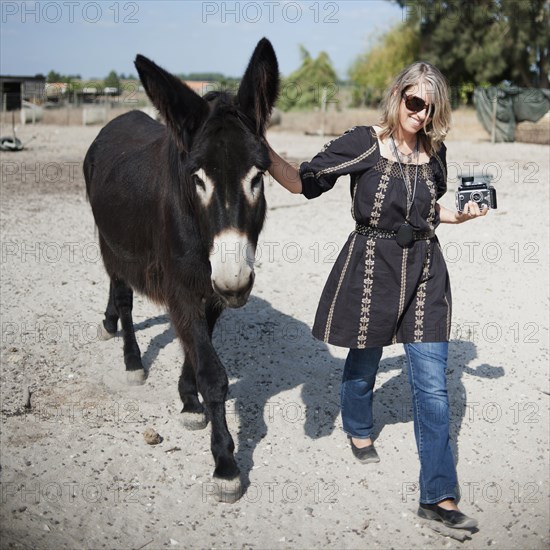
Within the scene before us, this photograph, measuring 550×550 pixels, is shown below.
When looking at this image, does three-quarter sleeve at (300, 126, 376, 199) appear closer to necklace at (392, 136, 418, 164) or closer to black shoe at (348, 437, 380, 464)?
necklace at (392, 136, 418, 164)

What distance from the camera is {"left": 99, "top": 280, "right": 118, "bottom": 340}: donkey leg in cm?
600

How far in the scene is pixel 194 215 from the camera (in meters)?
3.72

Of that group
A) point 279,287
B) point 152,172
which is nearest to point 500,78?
point 279,287

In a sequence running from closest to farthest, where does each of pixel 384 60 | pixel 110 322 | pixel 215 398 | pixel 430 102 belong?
pixel 430 102, pixel 215 398, pixel 110 322, pixel 384 60

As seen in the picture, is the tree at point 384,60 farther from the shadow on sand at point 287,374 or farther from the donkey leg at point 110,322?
the donkey leg at point 110,322

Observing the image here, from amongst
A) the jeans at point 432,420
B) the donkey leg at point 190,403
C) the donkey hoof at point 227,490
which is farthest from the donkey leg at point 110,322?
the jeans at point 432,420

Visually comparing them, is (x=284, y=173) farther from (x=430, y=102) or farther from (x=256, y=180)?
(x=430, y=102)

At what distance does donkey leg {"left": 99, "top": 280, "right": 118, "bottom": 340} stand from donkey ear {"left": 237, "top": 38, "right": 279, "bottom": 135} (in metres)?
2.98

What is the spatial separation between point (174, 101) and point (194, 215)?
26.6 inches

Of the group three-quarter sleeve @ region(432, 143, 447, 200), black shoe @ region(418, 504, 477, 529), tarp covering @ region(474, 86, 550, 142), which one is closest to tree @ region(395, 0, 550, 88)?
tarp covering @ region(474, 86, 550, 142)

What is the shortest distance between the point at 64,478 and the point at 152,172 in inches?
79.6

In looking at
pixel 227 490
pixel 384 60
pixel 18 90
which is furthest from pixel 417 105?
pixel 384 60

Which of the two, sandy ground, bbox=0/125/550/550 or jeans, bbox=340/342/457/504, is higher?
jeans, bbox=340/342/457/504

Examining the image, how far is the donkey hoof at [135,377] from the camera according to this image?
17.1ft
